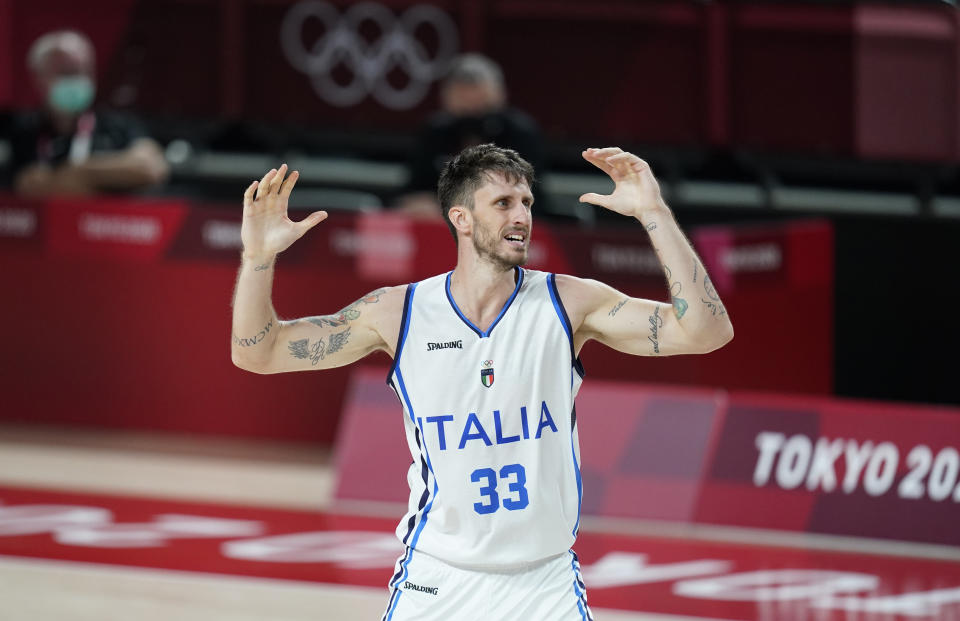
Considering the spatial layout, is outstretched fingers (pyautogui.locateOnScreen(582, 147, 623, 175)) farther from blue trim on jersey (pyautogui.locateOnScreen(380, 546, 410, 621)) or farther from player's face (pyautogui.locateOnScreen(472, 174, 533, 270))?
blue trim on jersey (pyautogui.locateOnScreen(380, 546, 410, 621))

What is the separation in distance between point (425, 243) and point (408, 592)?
501cm

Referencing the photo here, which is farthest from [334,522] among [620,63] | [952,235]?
[620,63]

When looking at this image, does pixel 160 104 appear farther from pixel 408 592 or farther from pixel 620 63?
pixel 408 592

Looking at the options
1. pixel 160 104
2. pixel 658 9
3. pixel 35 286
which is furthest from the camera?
pixel 160 104

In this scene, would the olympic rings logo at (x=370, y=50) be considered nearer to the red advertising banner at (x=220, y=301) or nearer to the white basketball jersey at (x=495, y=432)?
the red advertising banner at (x=220, y=301)

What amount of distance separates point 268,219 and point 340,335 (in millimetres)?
379

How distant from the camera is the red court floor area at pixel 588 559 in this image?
21.5 ft

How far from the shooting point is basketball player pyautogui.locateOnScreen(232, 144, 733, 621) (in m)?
4.00

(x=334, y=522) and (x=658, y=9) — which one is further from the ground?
(x=658, y=9)

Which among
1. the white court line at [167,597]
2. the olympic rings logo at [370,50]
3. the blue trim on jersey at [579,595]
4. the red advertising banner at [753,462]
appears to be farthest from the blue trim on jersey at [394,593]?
the olympic rings logo at [370,50]

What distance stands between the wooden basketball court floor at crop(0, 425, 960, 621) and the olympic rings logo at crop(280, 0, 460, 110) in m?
3.54

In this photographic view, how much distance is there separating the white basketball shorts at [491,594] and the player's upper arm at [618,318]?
1.95 ft

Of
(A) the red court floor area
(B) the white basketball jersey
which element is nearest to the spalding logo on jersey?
(B) the white basketball jersey

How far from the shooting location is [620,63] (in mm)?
11453
